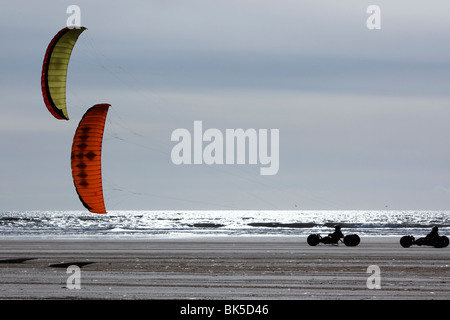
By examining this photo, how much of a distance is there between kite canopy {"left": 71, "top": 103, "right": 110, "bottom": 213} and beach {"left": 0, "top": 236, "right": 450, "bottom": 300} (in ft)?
10.1

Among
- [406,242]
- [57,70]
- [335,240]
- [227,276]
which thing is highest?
[57,70]

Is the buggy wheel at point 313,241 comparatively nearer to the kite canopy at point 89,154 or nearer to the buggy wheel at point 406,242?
the buggy wheel at point 406,242

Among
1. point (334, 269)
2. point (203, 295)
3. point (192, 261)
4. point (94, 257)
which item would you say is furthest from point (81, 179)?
point (203, 295)

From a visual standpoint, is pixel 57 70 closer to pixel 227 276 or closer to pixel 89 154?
pixel 89 154

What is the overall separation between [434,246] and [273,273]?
19.0 meters

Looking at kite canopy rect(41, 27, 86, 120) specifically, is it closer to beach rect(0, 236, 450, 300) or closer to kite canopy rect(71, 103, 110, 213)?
kite canopy rect(71, 103, 110, 213)

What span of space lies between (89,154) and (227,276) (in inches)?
412

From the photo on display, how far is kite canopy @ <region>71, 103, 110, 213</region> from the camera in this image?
32688mm

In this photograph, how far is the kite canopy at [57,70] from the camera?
32875mm

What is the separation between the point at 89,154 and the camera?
32781 mm

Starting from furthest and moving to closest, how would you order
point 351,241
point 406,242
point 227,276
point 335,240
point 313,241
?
point 313,241 < point 351,241 < point 335,240 < point 406,242 < point 227,276

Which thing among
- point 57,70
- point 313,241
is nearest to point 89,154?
point 57,70
